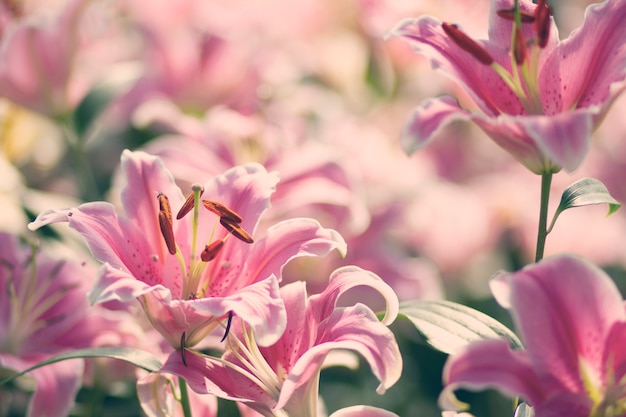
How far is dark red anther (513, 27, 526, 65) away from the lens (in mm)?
623

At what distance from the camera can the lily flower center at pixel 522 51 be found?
0.61 meters

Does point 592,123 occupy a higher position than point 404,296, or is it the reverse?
point 592,123

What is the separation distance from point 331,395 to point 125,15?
2.72 ft

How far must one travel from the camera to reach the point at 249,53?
1241mm

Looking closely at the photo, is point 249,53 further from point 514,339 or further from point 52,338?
point 514,339

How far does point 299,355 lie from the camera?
0.61 m

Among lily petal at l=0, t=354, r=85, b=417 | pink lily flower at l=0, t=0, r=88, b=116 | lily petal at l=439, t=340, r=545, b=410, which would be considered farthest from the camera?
pink lily flower at l=0, t=0, r=88, b=116

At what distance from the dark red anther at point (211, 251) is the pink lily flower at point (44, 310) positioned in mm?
173

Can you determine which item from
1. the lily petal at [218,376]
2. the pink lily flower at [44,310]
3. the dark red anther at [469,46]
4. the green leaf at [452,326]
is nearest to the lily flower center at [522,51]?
the dark red anther at [469,46]

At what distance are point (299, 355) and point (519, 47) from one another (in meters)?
0.25

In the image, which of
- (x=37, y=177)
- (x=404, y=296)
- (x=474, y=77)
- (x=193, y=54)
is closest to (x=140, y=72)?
A: (x=193, y=54)

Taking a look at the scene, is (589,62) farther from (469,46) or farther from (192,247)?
(192,247)

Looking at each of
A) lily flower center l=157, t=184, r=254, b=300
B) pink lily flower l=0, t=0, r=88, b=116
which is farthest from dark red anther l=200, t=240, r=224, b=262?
pink lily flower l=0, t=0, r=88, b=116

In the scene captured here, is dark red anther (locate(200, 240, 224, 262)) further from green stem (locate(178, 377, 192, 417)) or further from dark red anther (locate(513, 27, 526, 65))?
dark red anther (locate(513, 27, 526, 65))
